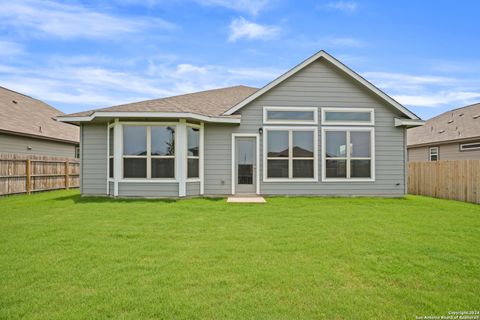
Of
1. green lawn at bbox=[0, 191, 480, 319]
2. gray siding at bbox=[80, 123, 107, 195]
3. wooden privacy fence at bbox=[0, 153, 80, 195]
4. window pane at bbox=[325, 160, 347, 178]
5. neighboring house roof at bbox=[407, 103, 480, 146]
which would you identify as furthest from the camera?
neighboring house roof at bbox=[407, 103, 480, 146]

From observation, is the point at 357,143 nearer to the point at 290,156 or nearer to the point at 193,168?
the point at 290,156

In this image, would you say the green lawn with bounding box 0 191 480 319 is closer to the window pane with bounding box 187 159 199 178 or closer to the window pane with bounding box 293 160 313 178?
the window pane with bounding box 187 159 199 178

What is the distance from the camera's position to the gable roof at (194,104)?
386 inches

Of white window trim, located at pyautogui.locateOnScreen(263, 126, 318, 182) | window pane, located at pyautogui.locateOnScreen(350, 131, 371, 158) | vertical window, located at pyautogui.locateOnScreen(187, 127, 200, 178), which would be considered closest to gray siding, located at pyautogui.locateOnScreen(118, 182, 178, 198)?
vertical window, located at pyautogui.locateOnScreen(187, 127, 200, 178)

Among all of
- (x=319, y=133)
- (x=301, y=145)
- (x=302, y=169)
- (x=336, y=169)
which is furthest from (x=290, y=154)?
(x=336, y=169)

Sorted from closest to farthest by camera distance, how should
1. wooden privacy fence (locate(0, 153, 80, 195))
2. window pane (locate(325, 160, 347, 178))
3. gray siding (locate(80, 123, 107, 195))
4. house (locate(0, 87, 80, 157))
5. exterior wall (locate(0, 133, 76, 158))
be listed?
1. gray siding (locate(80, 123, 107, 195))
2. window pane (locate(325, 160, 347, 178))
3. wooden privacy fence (locate(0, 153, 80, 195))
4. exterior wall (locate(0, 133, 76, 158))
5. house (locate(0, 87, 80, 157))

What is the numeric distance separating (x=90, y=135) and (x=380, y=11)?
38.9 ft

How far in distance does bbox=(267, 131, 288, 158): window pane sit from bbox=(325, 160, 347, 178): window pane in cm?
165

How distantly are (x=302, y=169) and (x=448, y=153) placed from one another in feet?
41.2

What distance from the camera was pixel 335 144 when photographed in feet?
35.8

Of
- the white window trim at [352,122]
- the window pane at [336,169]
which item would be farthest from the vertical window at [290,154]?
the white window trim at [352,122]

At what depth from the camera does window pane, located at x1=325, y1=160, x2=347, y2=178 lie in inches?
428

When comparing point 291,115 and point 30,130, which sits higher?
point 291,115

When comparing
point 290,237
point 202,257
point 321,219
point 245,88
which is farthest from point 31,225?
point 245,88
